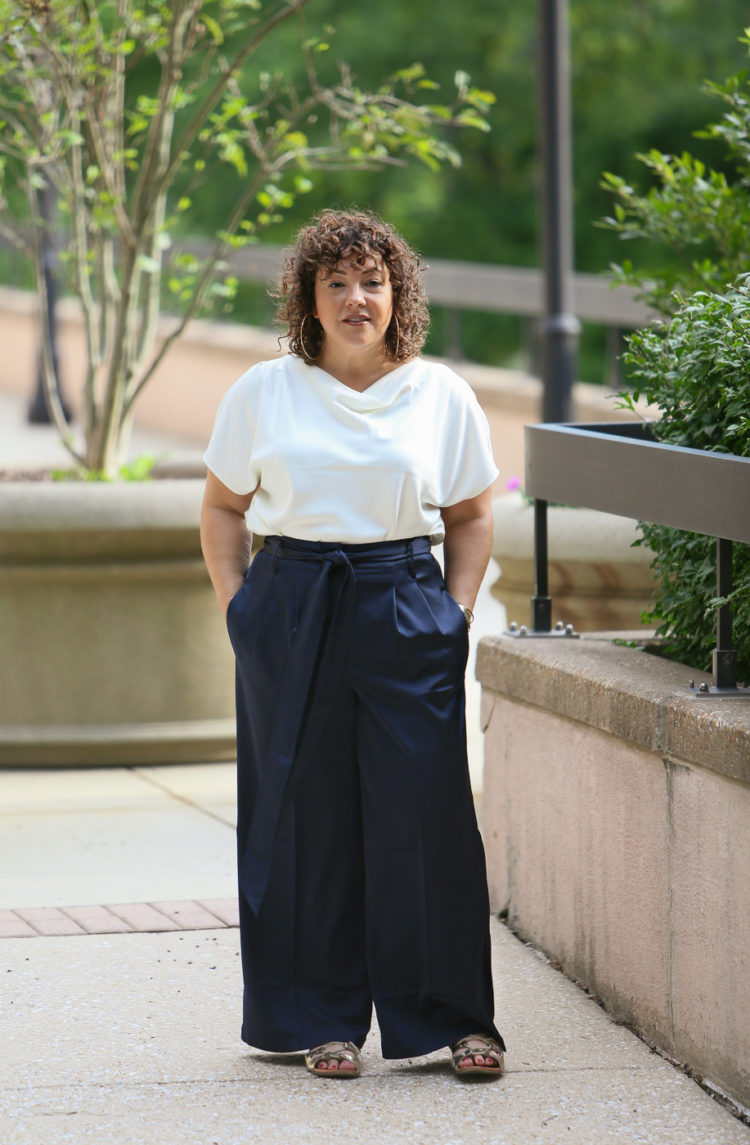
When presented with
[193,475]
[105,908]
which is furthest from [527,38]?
[105,908]

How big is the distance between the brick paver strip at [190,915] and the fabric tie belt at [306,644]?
3.54ft

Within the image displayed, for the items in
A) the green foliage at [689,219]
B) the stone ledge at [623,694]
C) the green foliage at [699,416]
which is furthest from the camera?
the green foliage at [689,219]

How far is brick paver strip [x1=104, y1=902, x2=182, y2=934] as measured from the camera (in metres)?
4.71

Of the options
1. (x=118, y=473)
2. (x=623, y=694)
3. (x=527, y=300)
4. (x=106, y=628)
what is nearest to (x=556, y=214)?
(x=118, y=473)

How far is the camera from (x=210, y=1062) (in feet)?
12.5

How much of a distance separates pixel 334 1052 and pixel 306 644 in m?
0.84

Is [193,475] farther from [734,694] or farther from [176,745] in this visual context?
[734,694]

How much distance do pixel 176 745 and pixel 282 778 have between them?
298 centimetres

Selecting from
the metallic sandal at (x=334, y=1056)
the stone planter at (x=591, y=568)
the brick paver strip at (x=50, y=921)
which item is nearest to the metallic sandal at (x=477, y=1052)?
the metallic sandal at (x=334, y=1056)

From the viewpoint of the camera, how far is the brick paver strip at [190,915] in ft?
15.6

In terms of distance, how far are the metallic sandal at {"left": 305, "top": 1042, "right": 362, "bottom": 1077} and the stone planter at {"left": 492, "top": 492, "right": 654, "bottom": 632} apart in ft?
8.45

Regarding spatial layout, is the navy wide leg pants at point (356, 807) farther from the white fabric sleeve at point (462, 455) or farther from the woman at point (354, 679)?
the white fabric sleeve at point (462, 455)

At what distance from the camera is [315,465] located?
360cm

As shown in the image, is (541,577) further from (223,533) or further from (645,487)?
(223,533)
